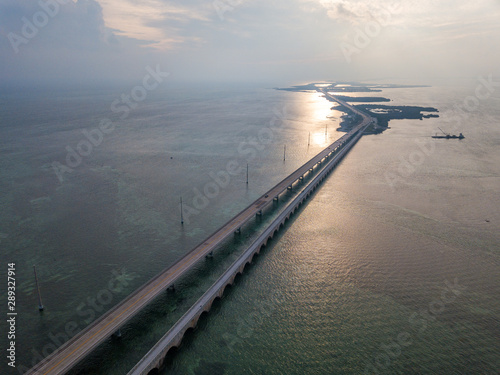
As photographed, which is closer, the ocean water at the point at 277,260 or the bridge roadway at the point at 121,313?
the bridge roadway at the point at 121,313

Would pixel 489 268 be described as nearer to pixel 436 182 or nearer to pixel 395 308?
pixel 395 308

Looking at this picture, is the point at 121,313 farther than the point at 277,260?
No

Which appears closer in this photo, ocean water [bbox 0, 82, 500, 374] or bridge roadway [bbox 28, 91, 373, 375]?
bridge roadway [bbox 28, 91, 373, 375]

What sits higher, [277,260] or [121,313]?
[121,313]

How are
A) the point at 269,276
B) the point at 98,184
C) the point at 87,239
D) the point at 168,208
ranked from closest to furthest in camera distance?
1. the point at 269,276
2. the point at 87,239
3. the point at 168,208
4. the point at 98,184

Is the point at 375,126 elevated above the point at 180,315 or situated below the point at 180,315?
above

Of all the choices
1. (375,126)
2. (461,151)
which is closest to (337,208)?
(461,151)

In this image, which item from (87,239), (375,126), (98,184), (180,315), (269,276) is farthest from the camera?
(375,126)

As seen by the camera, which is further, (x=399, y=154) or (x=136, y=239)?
(x=399, y=154)
